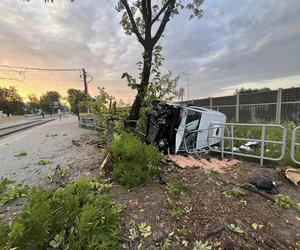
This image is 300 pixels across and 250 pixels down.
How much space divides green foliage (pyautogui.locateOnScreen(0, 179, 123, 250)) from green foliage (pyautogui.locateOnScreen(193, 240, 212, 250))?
1.03 m

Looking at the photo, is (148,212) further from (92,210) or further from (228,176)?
(228,176)

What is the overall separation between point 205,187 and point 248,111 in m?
11.3

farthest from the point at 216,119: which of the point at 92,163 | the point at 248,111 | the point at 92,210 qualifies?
the point at 248,111

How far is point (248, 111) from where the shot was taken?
14297 millimetres

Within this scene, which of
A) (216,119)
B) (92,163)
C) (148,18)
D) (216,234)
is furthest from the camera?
(148,18)

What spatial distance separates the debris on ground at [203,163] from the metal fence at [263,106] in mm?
7299

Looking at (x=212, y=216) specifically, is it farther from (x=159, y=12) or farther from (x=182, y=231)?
(x=159, y=12)

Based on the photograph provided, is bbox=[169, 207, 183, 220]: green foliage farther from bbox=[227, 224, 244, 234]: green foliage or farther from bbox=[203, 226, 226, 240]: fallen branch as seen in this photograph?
bbox=[227, 224, 244, 234]: green foliage

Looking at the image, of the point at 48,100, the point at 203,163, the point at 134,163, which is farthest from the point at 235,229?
the point at 48,100

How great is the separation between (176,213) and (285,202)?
1.95 metres

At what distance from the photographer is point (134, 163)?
4.68 m

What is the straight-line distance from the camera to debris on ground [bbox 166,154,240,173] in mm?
5527

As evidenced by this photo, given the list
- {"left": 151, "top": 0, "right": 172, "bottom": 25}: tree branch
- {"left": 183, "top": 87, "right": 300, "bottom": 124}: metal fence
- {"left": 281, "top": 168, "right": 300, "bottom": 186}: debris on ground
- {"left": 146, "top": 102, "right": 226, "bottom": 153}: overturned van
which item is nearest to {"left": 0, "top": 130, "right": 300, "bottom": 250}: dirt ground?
{"left": 281, "top": 168, "right": 300, "bottom": 186}: debris on ground

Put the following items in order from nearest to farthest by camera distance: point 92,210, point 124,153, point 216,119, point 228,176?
point 92,210, point 124,153, point 228,176, point 216,119
